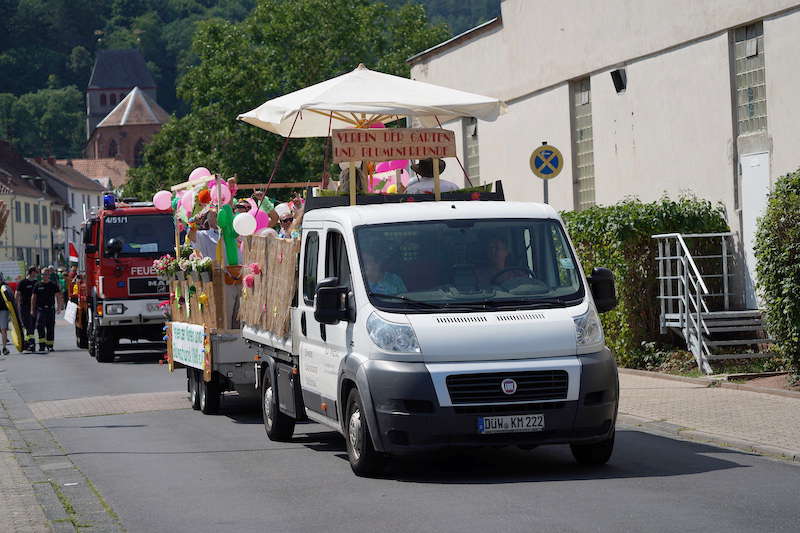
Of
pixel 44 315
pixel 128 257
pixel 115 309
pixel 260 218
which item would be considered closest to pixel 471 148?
pixel 128 257

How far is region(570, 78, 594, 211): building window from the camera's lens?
965 inches

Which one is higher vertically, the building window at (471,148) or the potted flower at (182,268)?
the building window at (471,148)

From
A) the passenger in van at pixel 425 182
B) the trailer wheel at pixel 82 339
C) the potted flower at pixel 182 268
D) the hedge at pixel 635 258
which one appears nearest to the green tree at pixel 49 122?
the trailer wheel at pixel 82 339

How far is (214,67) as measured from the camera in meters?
59.6

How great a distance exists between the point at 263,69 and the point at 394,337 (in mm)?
50493

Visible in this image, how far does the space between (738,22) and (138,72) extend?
607 feet

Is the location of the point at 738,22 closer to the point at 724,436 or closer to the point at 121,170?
the point at 724,436

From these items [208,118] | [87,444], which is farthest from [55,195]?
[87,444]

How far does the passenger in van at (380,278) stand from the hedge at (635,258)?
850cm

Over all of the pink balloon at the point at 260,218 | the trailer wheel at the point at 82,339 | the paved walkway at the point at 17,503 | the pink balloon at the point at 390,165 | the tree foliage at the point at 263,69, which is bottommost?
the paved walkway at the point at 17,503

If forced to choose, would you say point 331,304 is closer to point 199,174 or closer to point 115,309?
point 199,174

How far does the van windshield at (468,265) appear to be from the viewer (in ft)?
34.7

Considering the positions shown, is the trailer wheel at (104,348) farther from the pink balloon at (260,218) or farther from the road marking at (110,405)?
the pink balloon at (260,218)

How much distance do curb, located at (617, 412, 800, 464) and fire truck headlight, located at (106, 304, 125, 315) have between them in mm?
14445
